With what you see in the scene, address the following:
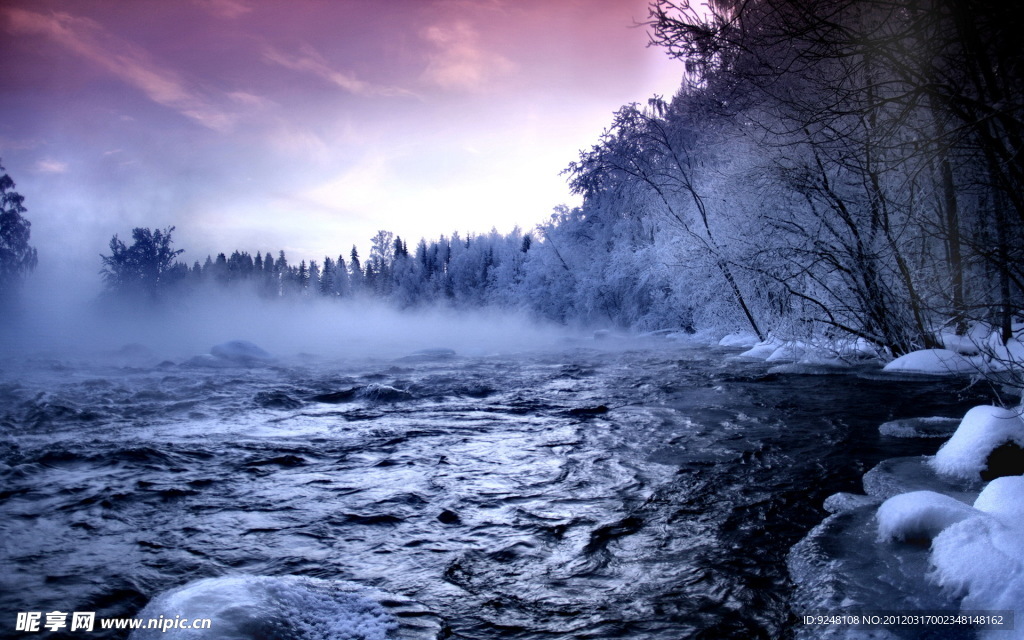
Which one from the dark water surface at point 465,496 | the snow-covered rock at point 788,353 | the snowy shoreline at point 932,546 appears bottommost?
the dark water surface at point 465,496

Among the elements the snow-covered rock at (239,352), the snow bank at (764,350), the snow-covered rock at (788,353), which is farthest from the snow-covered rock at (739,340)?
the snow-covered rock at (239,352)

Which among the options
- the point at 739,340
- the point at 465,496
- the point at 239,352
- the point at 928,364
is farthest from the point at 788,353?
the point at 239,352

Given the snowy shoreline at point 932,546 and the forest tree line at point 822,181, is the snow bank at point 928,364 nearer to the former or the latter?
the forest tree line at point 822,181

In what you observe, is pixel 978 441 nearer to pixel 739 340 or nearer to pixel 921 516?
pixel 921 516

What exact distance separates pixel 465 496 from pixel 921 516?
10.2ft

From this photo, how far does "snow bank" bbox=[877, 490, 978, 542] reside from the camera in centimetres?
300

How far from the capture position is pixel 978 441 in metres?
4.18

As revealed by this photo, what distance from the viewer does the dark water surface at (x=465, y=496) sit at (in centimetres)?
286

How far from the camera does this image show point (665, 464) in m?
5.19

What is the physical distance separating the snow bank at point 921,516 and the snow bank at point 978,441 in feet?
4.25

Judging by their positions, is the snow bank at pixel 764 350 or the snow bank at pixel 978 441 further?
the snow bank at pixel 764 350

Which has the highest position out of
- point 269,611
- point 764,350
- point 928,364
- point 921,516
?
point 928,364

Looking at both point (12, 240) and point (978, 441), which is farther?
point (12, 240)

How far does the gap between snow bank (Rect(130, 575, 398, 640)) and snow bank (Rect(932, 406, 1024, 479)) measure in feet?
14.3
